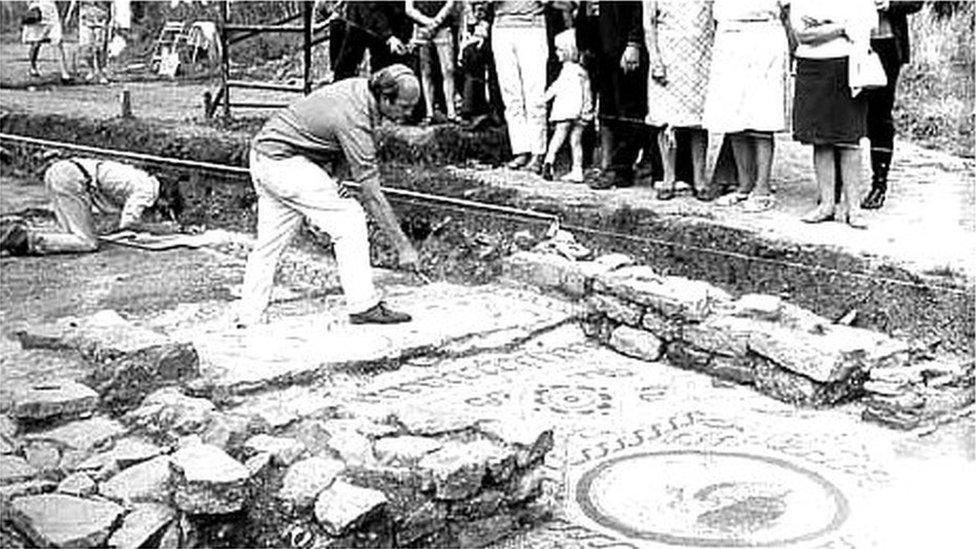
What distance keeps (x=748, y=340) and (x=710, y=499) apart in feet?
5.86

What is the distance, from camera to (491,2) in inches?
472

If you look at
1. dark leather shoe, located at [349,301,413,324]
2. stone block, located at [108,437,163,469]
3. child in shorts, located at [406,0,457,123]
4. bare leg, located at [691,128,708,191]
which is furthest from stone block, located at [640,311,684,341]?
child in shorts, located at [406,0,457,123]

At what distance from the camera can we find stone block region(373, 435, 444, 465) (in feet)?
20.0

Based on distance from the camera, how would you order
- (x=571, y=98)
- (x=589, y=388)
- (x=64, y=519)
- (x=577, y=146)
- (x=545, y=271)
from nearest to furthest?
(x=64, y=519) < (x=589, y=388) < (x=545, y=271) < (x=571, y=98) < (x=577, y=146)

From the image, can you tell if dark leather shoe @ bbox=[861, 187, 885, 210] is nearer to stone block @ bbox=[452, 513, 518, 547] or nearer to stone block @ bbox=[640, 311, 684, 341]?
stone block @ bbox=[640, 311, 684, 341]

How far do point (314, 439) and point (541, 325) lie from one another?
8.51 ft

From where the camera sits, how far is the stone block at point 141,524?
17.6 feet

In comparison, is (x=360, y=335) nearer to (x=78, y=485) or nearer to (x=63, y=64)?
(x=78, y=485)

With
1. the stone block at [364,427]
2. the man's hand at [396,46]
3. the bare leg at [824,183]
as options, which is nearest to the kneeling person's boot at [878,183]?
the bare leg at [824,183]

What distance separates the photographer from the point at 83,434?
6402mm

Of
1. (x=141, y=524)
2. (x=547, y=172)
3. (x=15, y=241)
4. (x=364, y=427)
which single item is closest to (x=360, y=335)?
(x=364, y=427)

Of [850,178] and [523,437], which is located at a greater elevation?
[850,178]

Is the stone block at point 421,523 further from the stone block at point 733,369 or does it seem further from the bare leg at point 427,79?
the bare leg at point 427,79

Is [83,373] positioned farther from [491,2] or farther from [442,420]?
[491,2]
